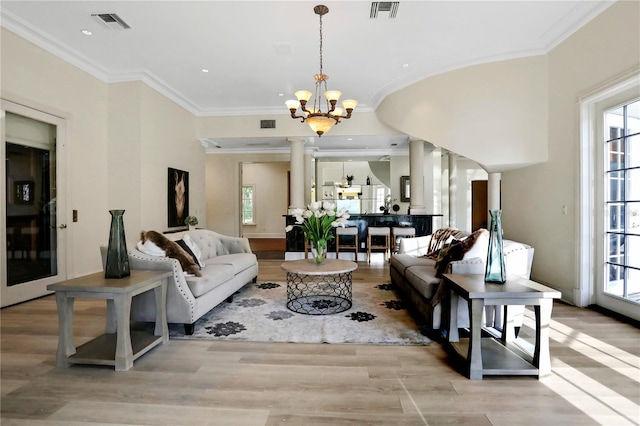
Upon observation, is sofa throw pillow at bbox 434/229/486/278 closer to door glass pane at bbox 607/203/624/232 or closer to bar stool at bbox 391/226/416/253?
door glass pane at bbox 607/203/624/232

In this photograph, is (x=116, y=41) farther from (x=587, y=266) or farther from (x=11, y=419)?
(x=587, y=266)

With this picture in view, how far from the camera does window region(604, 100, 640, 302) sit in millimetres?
3475

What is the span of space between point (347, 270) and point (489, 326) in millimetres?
1453

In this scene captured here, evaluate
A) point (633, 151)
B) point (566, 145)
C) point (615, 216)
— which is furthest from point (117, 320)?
point (566, 145)

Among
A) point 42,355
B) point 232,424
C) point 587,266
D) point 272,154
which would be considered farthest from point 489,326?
point 272,154

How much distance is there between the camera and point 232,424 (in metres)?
1.83

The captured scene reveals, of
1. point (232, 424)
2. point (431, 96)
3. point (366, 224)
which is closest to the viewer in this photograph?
point (232, 424)

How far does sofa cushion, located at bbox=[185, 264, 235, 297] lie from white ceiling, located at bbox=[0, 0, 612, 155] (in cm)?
293

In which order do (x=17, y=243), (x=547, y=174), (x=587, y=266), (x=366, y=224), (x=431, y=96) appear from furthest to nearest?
(x=366, y=224) → (x=431, y=96) → (x=547, y=174) → (x=17, y=243) → (x=587, y=266)

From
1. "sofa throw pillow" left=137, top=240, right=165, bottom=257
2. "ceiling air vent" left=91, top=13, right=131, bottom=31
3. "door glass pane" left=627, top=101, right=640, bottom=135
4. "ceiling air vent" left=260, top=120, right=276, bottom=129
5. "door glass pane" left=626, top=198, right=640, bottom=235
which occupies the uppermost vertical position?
"ceiling air vent" left=91, top=13, right=131, bottom=31

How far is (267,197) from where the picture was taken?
41.9 feet

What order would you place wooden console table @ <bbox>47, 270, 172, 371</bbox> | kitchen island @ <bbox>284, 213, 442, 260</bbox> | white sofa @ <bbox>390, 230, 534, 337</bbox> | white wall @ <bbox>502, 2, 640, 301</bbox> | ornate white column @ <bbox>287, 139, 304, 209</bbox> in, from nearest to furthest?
1. wooden console table @ <bbox>47, 270, 172, 371</bbox>
2. white sofa @ <bbox>390, 230, 534, 337</bbox>
3. white wall @ <bbox>502, 2, 640, 301</bbox>
4. kitchen island @ <bbox>284, 213, 442, 260</bbox>
5. ornate white column @ <bbox>287, 139, 304, 209</bbox>

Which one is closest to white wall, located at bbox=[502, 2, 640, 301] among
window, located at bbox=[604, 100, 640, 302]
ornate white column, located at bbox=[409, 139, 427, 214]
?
window, located at bbox=[604, 100, 640, 302]

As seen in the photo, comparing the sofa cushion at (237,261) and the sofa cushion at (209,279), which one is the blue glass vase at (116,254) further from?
the sofa cushion at (237,261)
